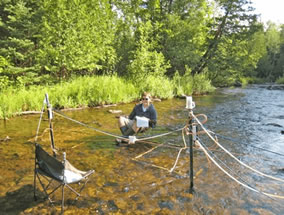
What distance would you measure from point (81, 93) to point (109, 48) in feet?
23.7

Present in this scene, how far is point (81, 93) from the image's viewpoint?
45.5 ft

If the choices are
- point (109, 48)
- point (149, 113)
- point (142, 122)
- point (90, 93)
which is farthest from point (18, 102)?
point (109, 48)

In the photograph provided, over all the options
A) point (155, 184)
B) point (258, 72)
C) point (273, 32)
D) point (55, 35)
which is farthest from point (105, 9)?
point (273, 32)

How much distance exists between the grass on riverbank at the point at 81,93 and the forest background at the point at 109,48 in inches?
2.0

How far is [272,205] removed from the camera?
164 inches

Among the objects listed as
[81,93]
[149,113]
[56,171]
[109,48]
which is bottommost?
[56,171]

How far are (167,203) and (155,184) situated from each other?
700mm

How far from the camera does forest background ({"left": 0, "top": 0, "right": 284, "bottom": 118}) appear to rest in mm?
14352

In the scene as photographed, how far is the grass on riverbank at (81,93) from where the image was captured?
11.5 meters

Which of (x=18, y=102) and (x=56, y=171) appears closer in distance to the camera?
(x=56, y=171)

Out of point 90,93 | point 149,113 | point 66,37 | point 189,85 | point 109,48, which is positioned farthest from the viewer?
point 189,85

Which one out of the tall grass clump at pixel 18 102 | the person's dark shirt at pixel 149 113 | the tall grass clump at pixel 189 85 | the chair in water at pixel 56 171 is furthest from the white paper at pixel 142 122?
the tall grass clump at pixel 189 85

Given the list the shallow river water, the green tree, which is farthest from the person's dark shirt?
the green tree

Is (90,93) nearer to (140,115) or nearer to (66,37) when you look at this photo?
(66,37)
